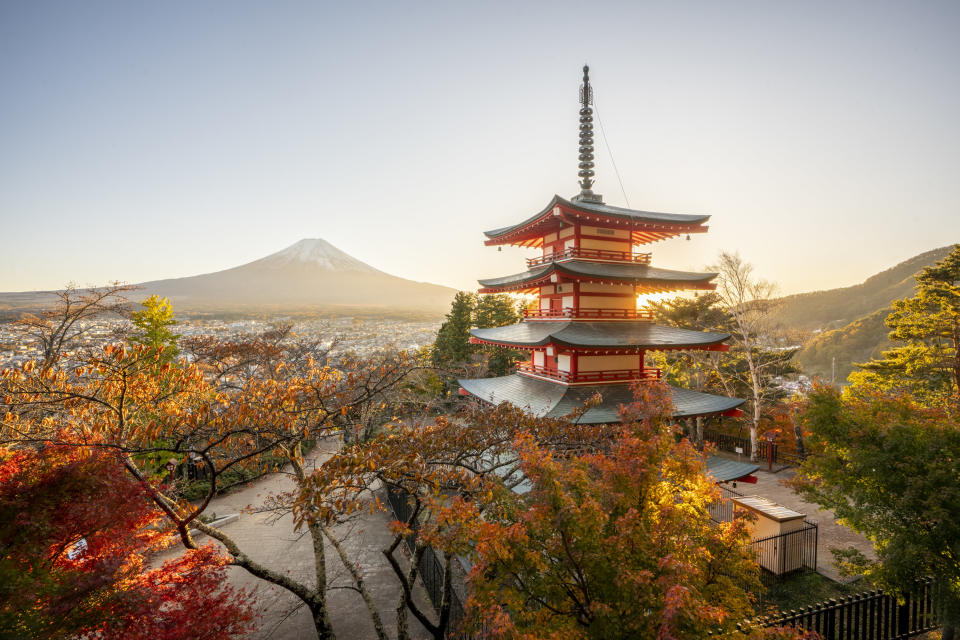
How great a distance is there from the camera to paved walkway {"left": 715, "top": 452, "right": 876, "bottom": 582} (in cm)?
1016

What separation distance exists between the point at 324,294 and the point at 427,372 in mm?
70517

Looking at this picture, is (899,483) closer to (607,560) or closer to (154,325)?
(607,560)

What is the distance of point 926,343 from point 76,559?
31.6 meters

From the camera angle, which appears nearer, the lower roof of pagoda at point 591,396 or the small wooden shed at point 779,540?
the small wooden shed at point 779,540

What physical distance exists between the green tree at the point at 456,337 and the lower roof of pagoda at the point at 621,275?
14265 mm

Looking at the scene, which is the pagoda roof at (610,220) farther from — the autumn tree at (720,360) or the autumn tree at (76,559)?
the autumn tree at (76,559)

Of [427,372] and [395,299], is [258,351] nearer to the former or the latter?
[427,372]

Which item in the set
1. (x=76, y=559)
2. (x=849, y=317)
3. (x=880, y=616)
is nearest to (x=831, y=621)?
(x=880, y=616)

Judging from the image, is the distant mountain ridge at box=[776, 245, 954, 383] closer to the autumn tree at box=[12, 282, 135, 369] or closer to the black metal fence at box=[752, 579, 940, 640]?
the black metal fence at box=[752, 579, 940, 640]

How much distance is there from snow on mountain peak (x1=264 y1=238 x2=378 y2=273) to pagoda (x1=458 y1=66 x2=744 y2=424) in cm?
9431

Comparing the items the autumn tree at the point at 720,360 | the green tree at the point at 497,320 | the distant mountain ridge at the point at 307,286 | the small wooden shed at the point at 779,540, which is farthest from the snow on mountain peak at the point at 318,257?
the small wooden shed at the point at 779,540

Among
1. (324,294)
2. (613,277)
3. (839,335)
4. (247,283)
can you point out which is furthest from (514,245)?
(247,283)

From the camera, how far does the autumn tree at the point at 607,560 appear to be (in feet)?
13.0

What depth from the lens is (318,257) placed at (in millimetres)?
101375
